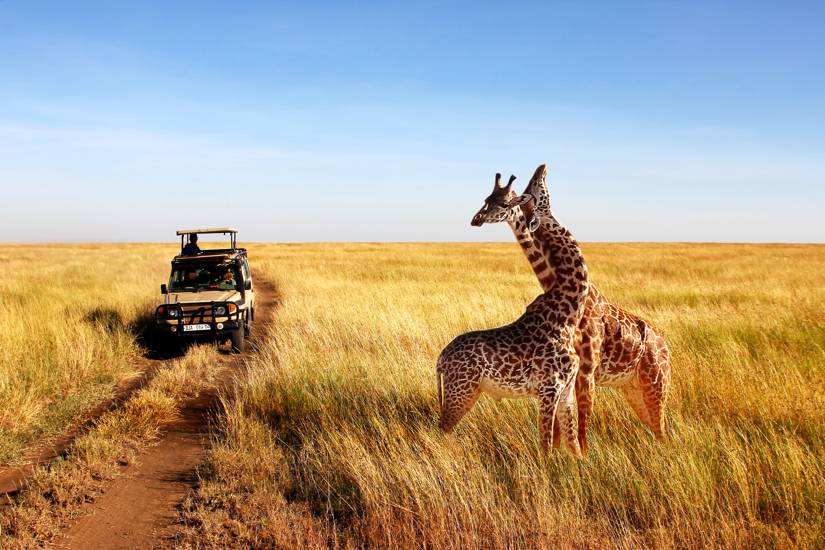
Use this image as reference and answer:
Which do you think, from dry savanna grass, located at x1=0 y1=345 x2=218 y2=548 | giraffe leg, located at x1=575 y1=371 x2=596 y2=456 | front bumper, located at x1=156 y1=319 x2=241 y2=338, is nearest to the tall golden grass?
dry savanna grass, located at x1=0 y1=345 x2=218 y2=548

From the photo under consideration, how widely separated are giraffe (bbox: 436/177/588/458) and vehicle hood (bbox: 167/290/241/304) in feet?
27.5

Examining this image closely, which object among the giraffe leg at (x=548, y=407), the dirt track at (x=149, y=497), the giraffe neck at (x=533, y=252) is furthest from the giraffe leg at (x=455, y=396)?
the dirt track at (x=149, y=497)

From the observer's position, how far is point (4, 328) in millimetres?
10508

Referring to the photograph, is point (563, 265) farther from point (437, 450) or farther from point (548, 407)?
point (437, 450)

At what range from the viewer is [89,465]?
5414mm

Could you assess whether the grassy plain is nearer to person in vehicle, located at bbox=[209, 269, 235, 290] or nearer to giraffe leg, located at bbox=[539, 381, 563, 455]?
giraffe leg, located at bbox=[539, 381, 563, 455]

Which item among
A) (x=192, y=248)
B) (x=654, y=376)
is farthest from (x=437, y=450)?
(x=192, y=248)

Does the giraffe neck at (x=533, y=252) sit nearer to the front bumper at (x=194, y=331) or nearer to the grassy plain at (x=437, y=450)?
the grassy plain at (x=437, y=450)

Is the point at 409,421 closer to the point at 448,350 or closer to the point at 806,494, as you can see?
the point at 448,350

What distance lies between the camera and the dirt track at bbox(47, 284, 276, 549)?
4234 mm

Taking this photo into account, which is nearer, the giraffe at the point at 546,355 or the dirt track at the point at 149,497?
the giraffe at the point at 546,355

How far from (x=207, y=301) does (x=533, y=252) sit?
28.9 ft

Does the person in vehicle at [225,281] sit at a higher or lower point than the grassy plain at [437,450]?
higher

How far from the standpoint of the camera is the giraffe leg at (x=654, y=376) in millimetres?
4168
